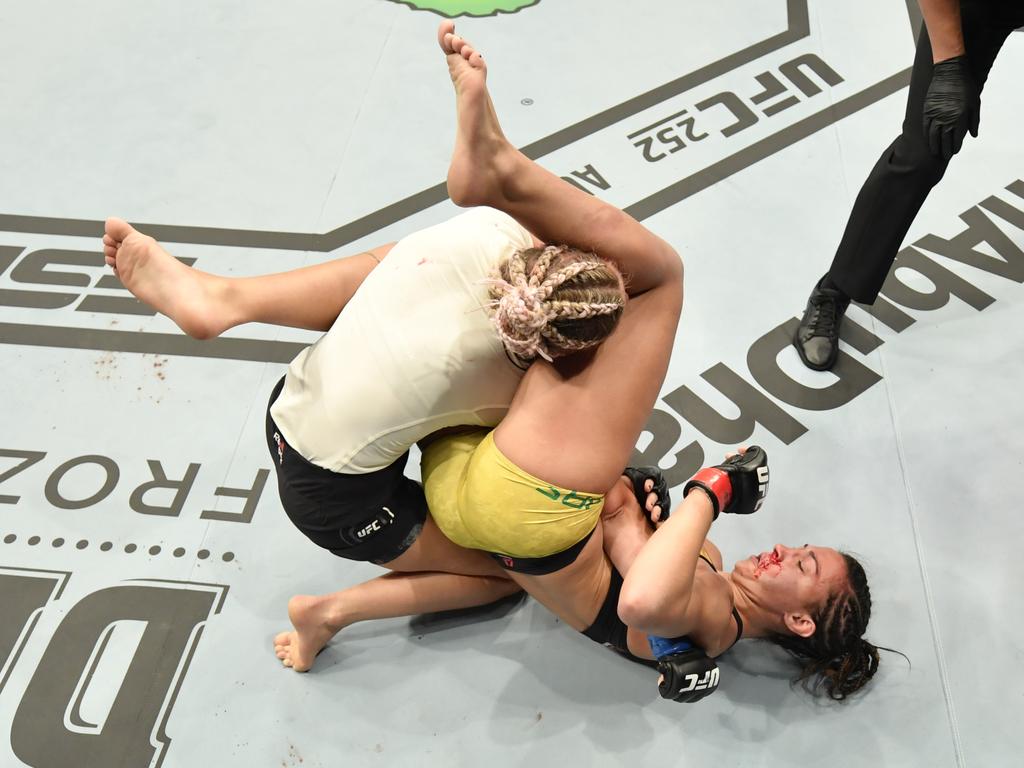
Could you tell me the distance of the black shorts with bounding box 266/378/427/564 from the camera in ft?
6.10

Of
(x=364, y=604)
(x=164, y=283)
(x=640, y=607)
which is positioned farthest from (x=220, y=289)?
(x=640, y=607)

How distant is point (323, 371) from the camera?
1.79 metres

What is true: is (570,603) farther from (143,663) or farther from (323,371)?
(143,663)

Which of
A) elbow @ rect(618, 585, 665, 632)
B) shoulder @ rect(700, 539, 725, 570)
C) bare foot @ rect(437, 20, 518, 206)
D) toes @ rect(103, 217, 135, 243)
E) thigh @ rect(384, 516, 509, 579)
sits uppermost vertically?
bare foot @ rect(437, 20, 518, 206)

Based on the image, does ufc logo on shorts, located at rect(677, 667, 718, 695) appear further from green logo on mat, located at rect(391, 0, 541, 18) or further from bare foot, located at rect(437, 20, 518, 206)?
green logo on mat, located at rect(391, 0, 541, 18)

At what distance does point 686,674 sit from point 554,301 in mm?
796

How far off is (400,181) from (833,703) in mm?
2079

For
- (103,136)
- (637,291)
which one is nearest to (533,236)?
(637,291)

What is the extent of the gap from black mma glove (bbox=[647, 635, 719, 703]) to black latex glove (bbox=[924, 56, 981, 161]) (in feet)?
4.54

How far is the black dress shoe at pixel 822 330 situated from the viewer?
2615 millimetres

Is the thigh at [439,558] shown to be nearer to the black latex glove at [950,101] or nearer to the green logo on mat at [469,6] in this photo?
the black latex glove at [950,101]

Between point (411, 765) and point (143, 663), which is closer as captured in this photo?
point (411, 765)

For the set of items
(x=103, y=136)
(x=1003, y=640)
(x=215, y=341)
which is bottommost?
(x=1003, y=640)

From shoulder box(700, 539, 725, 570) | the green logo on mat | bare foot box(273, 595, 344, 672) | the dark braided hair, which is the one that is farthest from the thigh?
the green logo on mat
